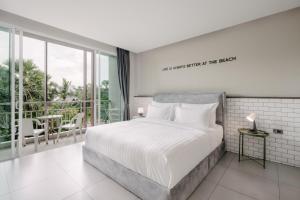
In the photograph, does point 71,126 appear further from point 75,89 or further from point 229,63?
point 229,63

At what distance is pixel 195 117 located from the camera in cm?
281

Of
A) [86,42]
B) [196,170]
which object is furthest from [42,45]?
[196,170]

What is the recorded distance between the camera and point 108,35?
3.50 meters

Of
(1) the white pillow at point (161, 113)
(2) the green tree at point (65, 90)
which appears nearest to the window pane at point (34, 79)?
(2) the green tree at point (65, 90)

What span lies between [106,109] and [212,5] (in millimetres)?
3900

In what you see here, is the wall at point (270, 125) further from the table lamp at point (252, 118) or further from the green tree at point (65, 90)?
the green tree at point (65, 90)

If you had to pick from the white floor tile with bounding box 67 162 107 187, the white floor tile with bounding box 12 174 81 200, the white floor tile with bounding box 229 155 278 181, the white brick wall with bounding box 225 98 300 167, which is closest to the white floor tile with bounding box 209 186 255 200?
the white floor tile with bounding box 229 155 278 181

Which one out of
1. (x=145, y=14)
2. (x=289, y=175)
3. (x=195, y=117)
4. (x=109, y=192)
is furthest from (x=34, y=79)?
(x=289, y=175)

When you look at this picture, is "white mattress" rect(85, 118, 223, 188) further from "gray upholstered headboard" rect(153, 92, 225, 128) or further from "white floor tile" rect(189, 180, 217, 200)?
"gray upholstered headboard" rect(153, 92, 225, 128)

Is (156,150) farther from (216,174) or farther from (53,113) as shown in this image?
(53,113)

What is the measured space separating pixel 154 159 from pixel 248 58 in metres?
2.75

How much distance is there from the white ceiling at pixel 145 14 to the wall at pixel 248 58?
0.24 meters

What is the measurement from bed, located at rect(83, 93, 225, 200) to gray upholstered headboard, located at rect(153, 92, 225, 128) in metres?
0.60

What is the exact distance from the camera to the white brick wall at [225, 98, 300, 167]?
2.46 m
